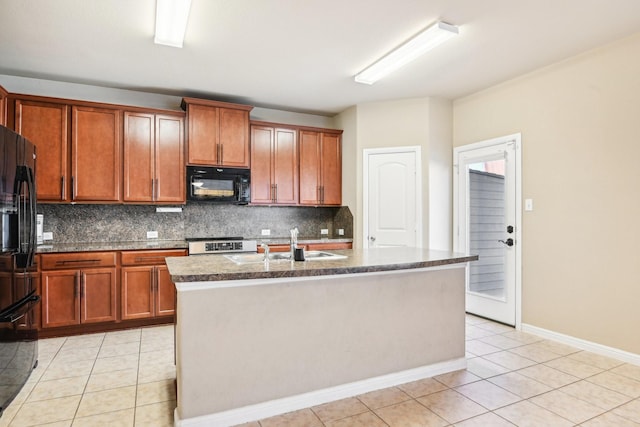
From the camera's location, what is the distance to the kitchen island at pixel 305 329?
206 cm

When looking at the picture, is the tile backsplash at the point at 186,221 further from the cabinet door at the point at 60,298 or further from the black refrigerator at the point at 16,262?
the black refrigerator at the point at 16,262

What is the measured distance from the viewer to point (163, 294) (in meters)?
3.97

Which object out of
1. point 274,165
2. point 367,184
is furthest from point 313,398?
point 274,165

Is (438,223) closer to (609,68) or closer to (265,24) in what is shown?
(609,68)

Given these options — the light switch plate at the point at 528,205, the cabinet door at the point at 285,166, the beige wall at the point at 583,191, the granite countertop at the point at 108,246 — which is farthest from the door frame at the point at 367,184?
the granite countertop at the point at 108,246

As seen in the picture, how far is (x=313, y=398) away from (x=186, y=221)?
120 inches

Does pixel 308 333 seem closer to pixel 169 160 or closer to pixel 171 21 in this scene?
pixel 171 21

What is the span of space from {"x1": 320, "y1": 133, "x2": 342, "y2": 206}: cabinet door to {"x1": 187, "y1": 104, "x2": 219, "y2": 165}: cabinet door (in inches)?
59.0

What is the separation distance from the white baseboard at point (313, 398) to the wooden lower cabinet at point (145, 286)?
1943 millimetres

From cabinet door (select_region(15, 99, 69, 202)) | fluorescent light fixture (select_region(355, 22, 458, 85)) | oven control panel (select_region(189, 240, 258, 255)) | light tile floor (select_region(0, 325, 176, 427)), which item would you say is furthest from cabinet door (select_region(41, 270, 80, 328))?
fluorescent light fixture (select_region(355, 22, 458, 85))

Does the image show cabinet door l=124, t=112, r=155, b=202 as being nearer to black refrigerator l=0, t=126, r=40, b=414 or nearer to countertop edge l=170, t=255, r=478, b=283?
black refrigerator l=0, t=126, r=40, b=414

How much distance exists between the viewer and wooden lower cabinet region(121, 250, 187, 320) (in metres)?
3.83

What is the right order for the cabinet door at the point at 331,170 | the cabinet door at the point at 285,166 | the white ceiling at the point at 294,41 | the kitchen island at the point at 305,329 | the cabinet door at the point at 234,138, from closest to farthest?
the kitchen island at the point at 305,329 → the white ceiling at the point at 294,41 → the cabinet door at the point at 234,138 → the cabinet door at the point at 285,166 → the cabinet door at the point at 331,170

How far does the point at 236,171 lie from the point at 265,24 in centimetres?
204
